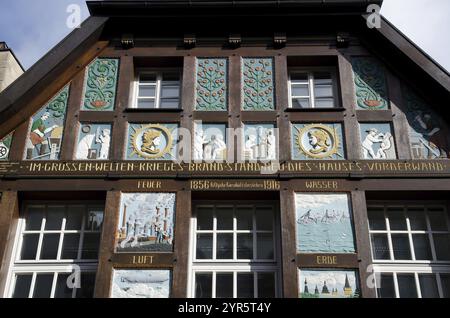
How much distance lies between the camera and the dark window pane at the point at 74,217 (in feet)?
33.7

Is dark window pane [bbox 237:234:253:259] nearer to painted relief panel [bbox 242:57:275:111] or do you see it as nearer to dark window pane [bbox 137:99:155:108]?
painted relief panel [bbox 242:57:275:111]

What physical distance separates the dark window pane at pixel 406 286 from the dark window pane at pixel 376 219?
87cm

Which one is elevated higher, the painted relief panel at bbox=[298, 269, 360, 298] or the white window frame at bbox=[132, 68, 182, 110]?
the white window frame at bbox=[132, 68, 182, 110]

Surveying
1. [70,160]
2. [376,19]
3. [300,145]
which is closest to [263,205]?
[300,145]

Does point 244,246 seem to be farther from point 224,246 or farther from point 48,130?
point 48,130

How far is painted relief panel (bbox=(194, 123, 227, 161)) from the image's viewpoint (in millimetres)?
10500

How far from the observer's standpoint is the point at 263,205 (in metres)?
10.4

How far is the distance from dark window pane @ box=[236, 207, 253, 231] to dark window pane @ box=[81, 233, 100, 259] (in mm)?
2339

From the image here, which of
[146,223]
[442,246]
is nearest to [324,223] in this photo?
[442,246]

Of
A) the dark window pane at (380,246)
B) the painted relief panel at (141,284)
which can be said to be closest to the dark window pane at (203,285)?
the painted relief panel at (141,284)

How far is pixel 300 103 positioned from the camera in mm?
11430

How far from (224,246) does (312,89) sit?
3.51 m

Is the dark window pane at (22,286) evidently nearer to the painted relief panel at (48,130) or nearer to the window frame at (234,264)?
the painted relief panel at (48,130)

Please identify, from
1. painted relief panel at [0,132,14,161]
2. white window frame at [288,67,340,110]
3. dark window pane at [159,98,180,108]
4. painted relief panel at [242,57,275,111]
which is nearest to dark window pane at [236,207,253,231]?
painted relief panel at [242,57,275,111]
